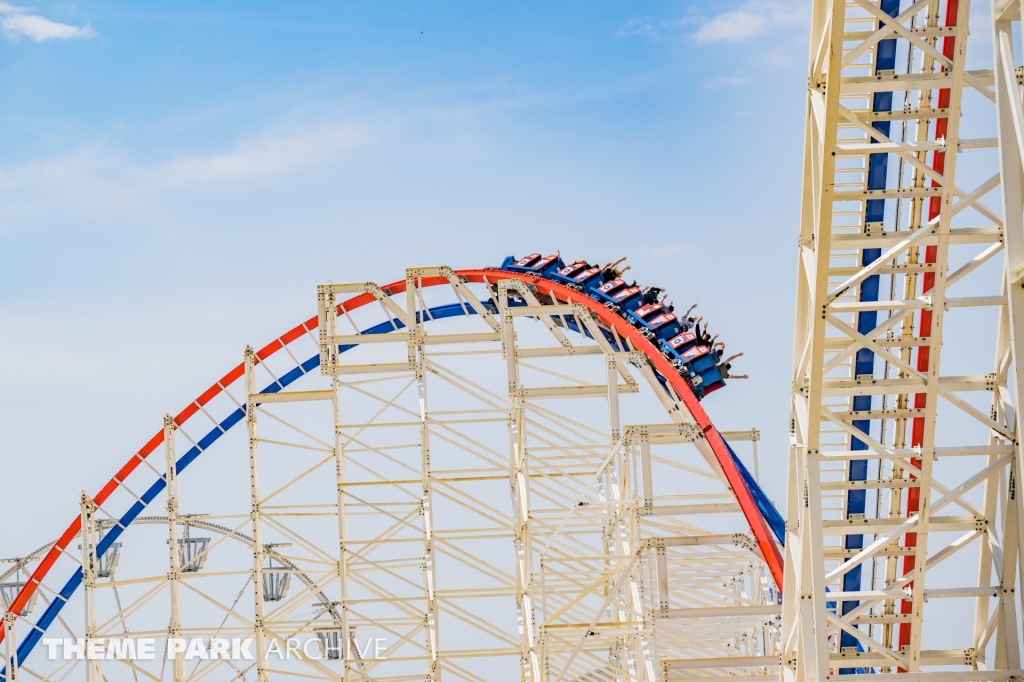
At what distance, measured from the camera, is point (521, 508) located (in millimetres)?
23844

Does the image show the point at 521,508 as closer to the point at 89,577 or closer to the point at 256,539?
the point at 256,539

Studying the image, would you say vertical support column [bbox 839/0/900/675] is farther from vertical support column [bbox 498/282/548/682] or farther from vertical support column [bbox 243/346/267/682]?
vertical support column [bbox 243/346/267/682]

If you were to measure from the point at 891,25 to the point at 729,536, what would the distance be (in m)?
9.08

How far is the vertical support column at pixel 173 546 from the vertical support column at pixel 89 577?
4.61ft

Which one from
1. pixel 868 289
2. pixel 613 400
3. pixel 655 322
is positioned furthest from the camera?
pixel 655 322

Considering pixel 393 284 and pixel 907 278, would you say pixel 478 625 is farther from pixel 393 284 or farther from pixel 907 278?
pixel 907 278

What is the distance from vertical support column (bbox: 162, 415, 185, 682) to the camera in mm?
26016

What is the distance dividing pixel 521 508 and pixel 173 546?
6791 millimetres

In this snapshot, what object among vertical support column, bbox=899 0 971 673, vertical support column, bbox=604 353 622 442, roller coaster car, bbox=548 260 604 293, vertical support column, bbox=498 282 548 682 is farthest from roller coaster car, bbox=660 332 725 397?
vertical support column, bbox=899 0 971 673

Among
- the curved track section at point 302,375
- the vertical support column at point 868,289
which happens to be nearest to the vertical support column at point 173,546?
the curved track section at point 302,375

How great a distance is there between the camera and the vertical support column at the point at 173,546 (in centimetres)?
2602

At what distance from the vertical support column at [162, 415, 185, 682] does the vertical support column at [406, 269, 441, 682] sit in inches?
188

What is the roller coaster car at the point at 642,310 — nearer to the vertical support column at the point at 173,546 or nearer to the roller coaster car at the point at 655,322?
the roller coaster car at the point at 655,322

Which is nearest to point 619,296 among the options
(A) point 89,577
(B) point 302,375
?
(B) point 302,375
